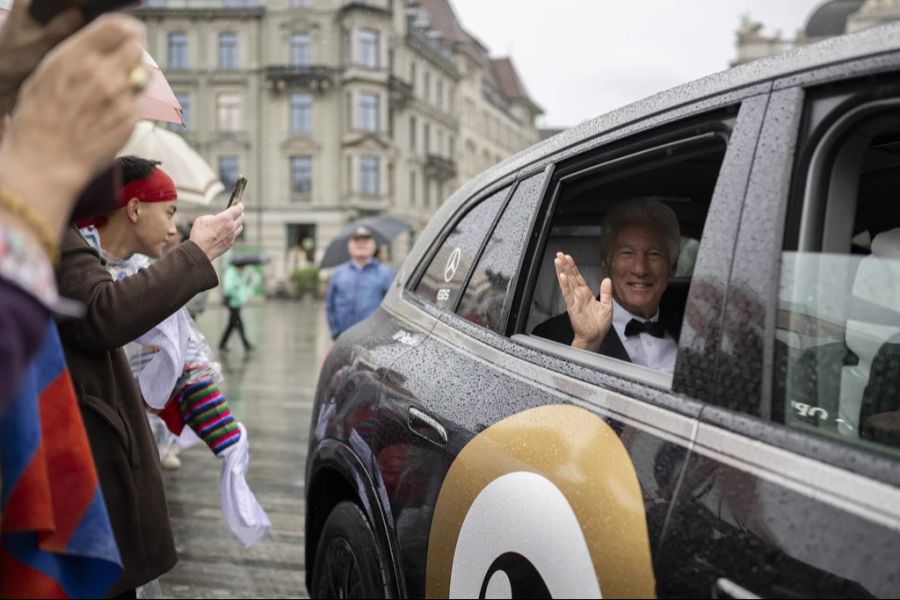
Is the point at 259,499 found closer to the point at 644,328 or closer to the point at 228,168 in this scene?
the point at 644,328

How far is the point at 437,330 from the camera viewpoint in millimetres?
2439

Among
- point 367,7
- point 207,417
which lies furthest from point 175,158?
point 367,7

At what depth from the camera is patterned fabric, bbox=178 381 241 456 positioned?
294 cm

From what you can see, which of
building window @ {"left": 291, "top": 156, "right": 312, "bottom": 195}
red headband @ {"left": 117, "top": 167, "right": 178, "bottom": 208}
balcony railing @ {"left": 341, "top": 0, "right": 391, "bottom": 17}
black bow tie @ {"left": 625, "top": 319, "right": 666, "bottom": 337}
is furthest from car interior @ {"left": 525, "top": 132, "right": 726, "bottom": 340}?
balcony railing @ {"left": 341, "top": 0, "right": 391, "bottom": 17}

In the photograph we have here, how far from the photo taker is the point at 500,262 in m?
2.30

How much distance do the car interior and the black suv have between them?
45 millimetres

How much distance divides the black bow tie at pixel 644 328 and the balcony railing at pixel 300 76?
44.2 meters

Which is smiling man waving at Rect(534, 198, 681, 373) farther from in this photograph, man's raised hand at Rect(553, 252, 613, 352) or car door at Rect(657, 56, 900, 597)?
car door at Rect(657, 56, 900, 597)

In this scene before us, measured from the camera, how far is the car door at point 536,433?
1416mm

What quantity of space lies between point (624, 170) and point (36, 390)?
1.46 m

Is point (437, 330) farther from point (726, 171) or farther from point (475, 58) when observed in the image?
point (475, 58)

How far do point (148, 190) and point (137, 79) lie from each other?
149 cm

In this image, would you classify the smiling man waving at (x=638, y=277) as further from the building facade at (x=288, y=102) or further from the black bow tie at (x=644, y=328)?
the building facade at (x=288, y=102)

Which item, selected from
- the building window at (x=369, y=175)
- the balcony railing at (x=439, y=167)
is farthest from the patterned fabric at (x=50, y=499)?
the balcony railing at (x=439, y=167)
